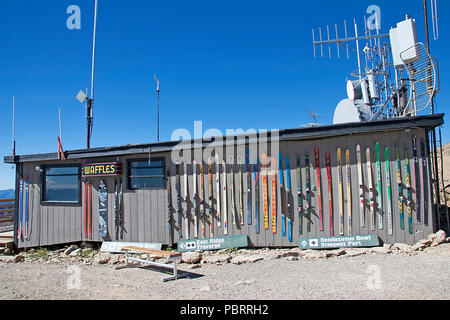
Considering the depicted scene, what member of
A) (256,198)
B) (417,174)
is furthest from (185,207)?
(417,174)

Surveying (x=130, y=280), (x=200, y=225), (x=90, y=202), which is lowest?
(x=130, y=280)

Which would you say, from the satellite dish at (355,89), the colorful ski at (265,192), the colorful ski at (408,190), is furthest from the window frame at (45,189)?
the satellite dish at (355,89)

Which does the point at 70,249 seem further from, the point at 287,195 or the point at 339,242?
the point at 339,242

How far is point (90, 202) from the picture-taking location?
8703 millimetres

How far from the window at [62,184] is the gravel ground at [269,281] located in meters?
2.70

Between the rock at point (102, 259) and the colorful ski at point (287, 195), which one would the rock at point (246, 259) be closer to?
the colorful ski at point (287, 195)

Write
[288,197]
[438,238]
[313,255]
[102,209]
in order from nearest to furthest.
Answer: [438,238] < [313,255] < [288,197] < [102,209]

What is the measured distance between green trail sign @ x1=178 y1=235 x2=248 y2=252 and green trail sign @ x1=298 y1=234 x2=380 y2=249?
1.29 meters

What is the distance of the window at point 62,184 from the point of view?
8.98 metres

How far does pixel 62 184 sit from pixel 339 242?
24.2ft

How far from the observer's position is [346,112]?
27.7 feet
